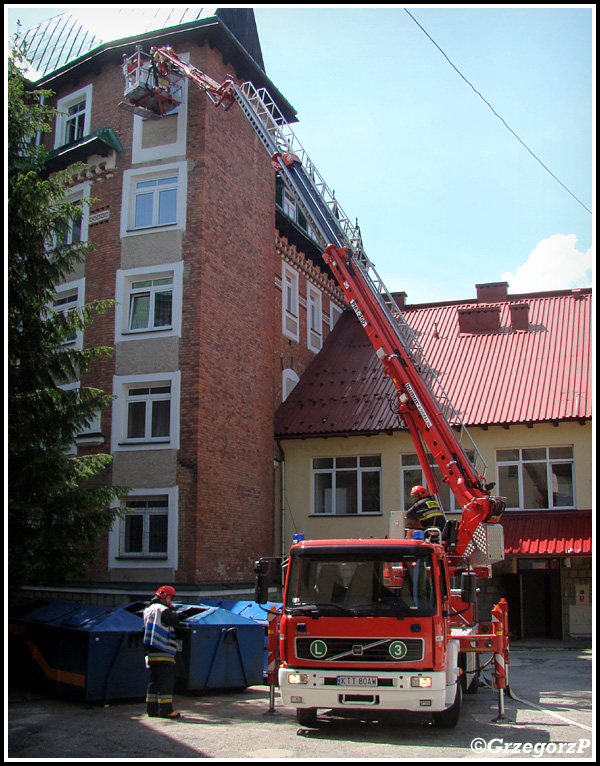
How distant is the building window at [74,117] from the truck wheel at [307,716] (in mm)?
17067

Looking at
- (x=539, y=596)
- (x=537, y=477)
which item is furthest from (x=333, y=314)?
(x=539, y=596)

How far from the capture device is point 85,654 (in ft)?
37.7

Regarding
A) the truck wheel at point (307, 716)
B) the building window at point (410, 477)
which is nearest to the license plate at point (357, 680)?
the truck wheel at point (307, 716)

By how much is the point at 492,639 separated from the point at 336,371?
15.6 meters

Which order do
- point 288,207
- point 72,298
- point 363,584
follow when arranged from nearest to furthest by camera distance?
point 363,584
point 72,298
point 288,207

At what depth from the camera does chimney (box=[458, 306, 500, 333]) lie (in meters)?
25.5

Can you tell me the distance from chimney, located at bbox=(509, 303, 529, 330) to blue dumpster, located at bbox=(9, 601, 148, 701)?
1673 cm

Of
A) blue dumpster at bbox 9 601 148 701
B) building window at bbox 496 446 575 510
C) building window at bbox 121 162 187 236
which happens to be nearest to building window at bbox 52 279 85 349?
building window at bbox 121 162 187 236

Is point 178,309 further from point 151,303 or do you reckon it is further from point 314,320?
point 314,320

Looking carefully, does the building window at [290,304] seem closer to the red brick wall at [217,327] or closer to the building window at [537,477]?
the red brick wall at [217,327]

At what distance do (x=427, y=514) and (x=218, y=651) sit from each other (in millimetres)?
4036

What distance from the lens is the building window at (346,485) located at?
75.0 ft

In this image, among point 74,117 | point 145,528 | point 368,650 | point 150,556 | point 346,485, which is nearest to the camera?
point 368,650

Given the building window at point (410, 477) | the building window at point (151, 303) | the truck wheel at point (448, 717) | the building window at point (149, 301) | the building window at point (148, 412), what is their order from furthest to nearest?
the building window at point (410, 477) → the building window at point (151, 303) → the building window at point (149, 301) → the building window at point (148, 412) → the truck wheel at point (448, 717)
